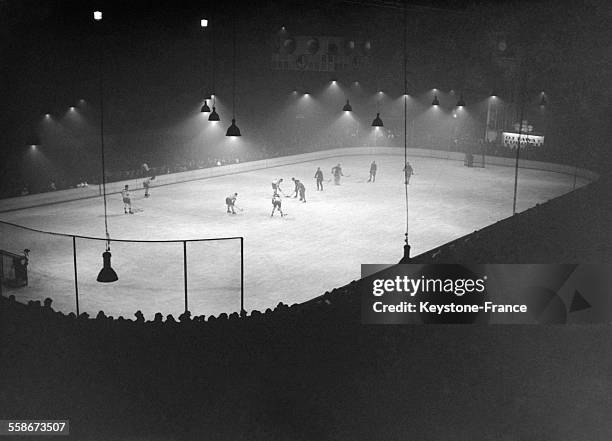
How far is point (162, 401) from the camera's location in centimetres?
711

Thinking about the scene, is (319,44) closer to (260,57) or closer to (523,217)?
(260,57)

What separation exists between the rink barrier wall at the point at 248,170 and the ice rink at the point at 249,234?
0.32 m

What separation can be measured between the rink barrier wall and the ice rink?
0.32m

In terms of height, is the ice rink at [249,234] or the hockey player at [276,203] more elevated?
the hockey player at [276,203]

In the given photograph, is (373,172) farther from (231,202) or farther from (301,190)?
(231,202)

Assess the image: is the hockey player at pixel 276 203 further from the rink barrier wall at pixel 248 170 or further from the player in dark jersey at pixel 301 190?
the rink barrier wall at pixel 248 170

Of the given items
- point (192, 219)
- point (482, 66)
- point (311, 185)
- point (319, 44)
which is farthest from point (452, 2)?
point (482, 66)

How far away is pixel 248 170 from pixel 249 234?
12.2 m

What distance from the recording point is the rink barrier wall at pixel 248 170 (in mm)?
20250

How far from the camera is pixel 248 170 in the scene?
93.9 ft

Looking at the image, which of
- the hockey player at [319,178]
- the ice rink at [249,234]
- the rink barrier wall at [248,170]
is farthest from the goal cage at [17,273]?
the hockey player at [319,178]

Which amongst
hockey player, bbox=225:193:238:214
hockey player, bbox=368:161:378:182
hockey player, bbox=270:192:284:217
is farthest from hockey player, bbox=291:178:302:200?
hockey player, bbox=368:161:378:182

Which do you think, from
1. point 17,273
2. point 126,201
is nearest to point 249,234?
point 126,201

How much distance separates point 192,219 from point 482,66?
2187cm
